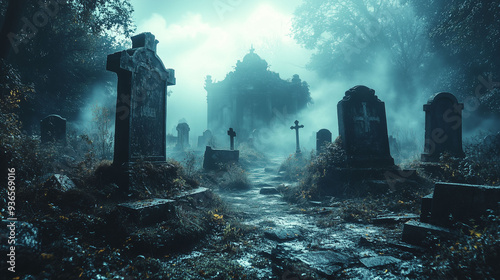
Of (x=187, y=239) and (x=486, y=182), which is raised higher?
(x=486, y=182)

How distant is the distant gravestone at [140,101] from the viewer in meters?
4.71

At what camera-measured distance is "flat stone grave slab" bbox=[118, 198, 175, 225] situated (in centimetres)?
320

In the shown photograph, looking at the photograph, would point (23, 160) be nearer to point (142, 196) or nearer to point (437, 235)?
point (142, 196)

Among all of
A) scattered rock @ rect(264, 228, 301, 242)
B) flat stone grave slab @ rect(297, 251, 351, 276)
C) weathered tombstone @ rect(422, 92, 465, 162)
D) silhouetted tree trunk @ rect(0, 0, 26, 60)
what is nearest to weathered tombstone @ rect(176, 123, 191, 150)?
silhouetted tree trunk @ rect(0, 0, 26, 60)

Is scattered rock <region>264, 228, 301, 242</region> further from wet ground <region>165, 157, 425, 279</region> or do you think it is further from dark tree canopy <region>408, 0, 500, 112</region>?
dark tree canopy <region>408, 0, 500, 112</region>

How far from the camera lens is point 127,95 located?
4.79 meters

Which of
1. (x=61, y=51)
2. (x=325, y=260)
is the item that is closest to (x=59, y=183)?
(x=325, y=260)

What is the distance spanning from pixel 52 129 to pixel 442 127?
1499cm

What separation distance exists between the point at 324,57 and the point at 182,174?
25.5 m

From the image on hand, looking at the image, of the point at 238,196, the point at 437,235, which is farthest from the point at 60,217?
the point at 238,196

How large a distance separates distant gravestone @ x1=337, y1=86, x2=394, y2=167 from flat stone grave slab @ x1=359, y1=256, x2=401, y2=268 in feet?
15.8

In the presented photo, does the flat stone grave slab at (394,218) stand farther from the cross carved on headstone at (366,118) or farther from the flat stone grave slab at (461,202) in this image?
the cross carved on headstone at (366,118)

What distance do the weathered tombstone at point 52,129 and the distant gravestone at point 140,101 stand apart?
7.28 metres

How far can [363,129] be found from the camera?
24.9 ft
